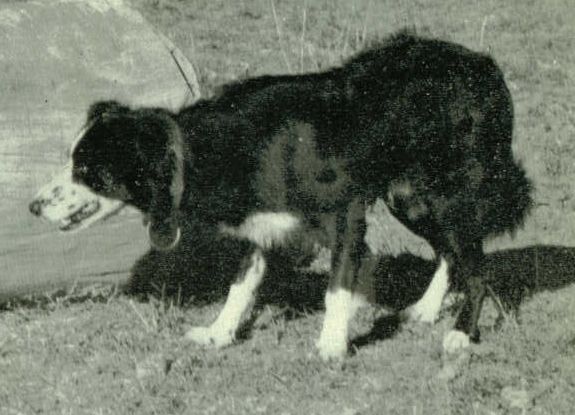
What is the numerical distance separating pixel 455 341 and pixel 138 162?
5.81ft

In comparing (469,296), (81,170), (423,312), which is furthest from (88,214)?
(469,296)

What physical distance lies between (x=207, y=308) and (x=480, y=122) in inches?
70.5

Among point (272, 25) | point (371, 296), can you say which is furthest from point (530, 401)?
point (272, 25)

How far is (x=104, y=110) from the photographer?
4.54m

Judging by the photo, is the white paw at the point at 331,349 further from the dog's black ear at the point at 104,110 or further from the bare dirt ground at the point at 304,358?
the dog's black ear at the point at 104,110

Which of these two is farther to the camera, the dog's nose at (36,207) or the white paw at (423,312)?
the white paw at (423,312)

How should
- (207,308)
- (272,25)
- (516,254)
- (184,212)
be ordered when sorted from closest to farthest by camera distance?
(184,212), (207,308), (516,254), (272,25)

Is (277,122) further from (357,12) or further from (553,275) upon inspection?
(357,12)

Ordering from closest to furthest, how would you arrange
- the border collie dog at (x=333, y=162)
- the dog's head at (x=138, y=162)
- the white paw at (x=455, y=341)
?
the dog's head at (x=138, y=162), the border collie dog at (x=333, y=162), the white paw at (x=455, y=341)

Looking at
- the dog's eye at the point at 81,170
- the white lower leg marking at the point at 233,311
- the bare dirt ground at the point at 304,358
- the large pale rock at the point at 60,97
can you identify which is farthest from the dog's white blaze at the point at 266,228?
the large pale rock at the point at 60,97

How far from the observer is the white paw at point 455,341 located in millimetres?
4688

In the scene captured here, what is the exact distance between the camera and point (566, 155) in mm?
7145

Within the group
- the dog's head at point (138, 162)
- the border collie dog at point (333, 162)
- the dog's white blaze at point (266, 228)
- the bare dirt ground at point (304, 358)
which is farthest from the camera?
the dog's white blaze at point (266, 228)

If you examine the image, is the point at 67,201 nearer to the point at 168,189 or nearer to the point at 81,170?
the point at 81,170
